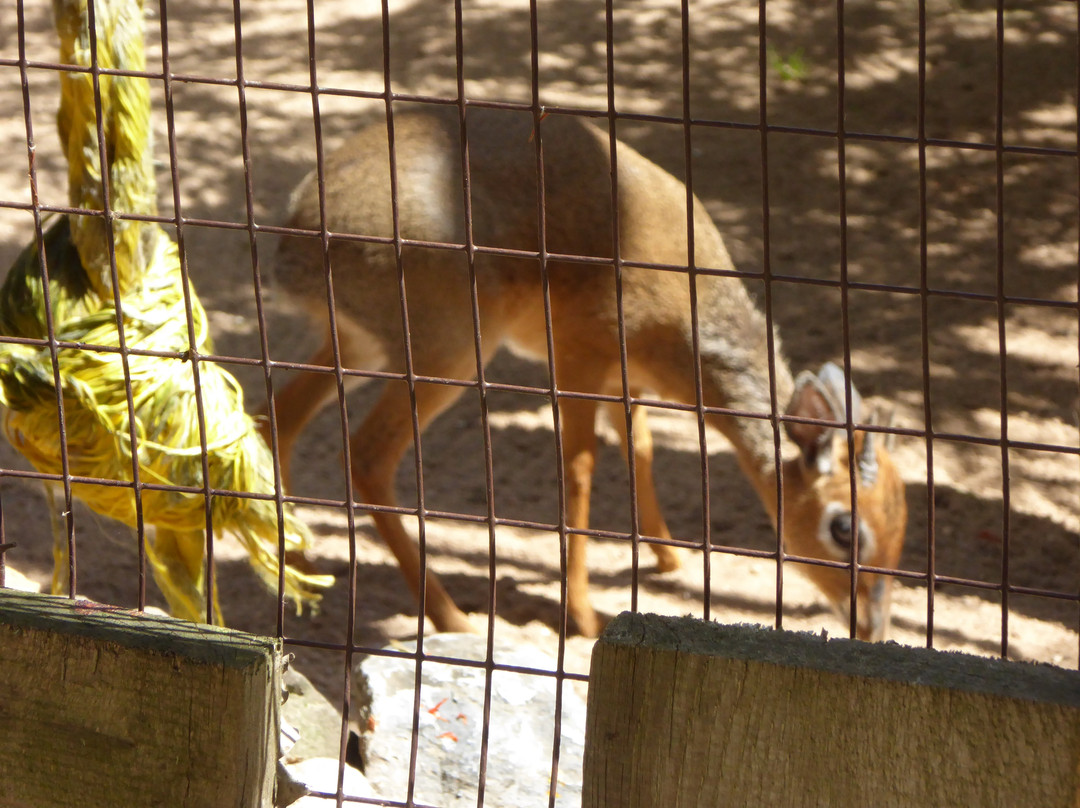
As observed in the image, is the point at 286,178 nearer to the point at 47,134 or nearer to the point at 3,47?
the point at 47,134

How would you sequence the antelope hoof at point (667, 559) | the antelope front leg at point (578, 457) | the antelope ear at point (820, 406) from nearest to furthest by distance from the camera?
the antelope ear at point (820, 406) → the antelope front leg at point (578, 457) → the antelope hoof at point (667, 559)

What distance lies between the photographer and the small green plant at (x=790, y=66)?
7974mm

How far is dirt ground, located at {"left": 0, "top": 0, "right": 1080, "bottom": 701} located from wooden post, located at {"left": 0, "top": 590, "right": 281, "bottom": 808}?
2.82 ft

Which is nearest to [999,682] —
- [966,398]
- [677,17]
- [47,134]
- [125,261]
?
[125,261]

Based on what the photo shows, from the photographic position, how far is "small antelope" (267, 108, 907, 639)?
14.1 feet

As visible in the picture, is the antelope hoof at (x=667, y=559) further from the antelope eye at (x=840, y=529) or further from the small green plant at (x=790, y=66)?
the small green plant at (x=790, y=66)

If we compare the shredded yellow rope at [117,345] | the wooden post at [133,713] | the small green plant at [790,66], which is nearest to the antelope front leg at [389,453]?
the shredded yellow rope at [117,345]

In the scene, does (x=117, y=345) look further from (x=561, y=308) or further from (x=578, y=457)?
(x=578, y=457)

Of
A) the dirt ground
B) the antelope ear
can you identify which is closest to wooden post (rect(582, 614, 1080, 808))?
the dirt ground

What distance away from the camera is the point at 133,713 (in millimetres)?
1652

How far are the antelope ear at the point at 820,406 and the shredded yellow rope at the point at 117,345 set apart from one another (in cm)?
185

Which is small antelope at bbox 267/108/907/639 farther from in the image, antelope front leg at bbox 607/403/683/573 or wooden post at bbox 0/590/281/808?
wooden post at bbox 0/590/281/808

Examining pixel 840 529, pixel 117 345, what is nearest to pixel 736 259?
pixel 840 529

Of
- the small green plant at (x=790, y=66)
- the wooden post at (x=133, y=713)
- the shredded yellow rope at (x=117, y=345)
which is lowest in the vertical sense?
the wooden post at (x=133, y=713)
